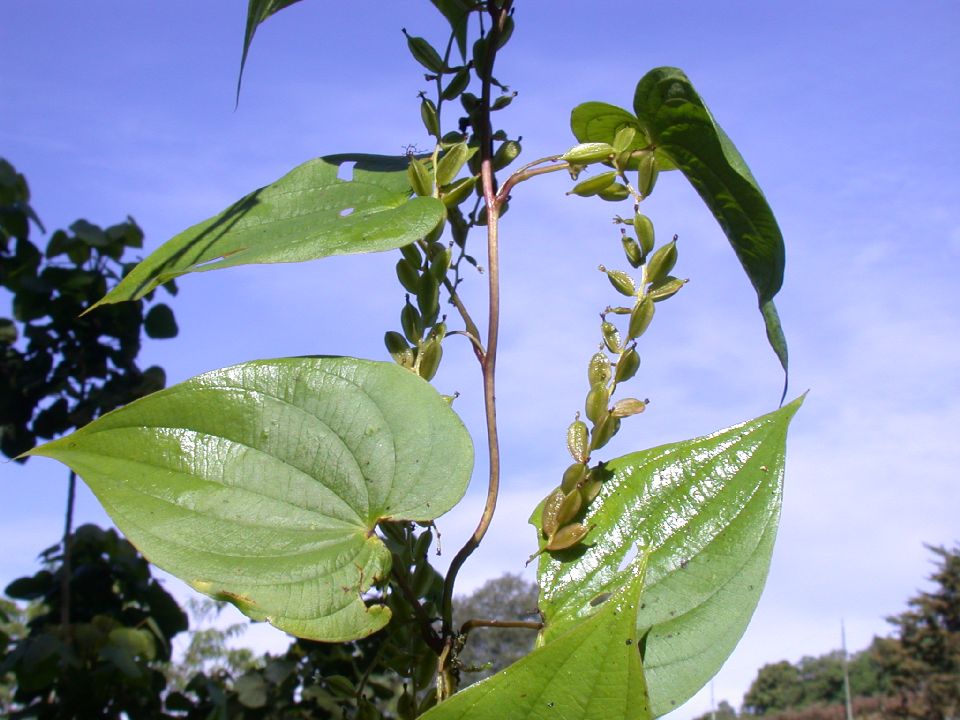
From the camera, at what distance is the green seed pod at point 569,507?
0.51 metres

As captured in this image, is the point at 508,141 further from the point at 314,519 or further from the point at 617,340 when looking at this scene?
the point at 314,519

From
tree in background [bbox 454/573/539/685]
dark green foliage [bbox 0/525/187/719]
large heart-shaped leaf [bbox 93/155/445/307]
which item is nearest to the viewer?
large heart-shaped leaf [bbox 93/155/445/307]

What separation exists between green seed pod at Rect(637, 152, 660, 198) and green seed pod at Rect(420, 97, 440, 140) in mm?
144

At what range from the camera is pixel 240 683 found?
2.00 m

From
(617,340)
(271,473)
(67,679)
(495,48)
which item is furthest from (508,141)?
(67,679)

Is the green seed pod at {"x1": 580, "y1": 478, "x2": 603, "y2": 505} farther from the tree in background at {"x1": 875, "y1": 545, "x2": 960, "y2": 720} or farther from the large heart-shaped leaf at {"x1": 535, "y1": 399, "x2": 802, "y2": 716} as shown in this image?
the tree in background at {"x1": 875, "y1": 545, "x2": 960, "y2": 720}

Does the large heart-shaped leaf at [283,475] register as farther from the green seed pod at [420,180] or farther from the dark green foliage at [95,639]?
the dark green foliage at [95,639]

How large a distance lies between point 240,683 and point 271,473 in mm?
1740

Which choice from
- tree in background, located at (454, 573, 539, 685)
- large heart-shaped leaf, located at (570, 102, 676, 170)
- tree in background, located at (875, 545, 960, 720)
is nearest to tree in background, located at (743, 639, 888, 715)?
tree in background, located at (875, 545, 960, 720)

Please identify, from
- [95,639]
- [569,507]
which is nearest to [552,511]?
[569,507]

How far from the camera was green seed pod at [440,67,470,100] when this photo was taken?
2.06 ft

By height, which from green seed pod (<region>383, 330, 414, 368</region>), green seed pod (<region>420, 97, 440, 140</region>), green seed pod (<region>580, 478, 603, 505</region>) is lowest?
green seed pod (<region>580, 478, 603, 505</region>)

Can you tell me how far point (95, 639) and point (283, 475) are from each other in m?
1.68

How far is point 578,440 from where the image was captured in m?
0.52
